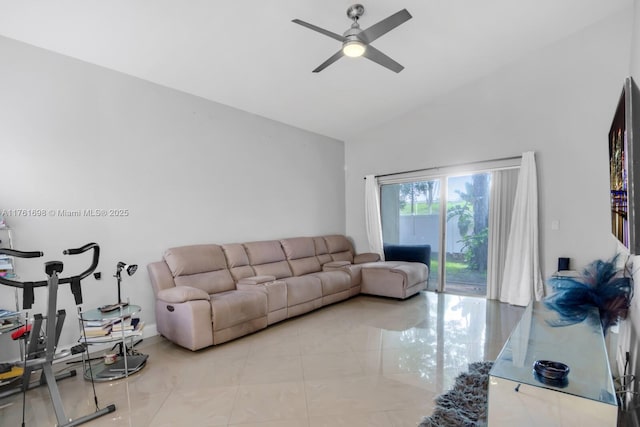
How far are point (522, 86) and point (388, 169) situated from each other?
7.22 feet

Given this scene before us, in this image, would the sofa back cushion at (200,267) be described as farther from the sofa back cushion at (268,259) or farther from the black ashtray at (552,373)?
the black ashtray at (552,373)

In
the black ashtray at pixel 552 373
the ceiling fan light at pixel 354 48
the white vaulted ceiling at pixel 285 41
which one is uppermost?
the white vaulted ceiling at pixel 285 41

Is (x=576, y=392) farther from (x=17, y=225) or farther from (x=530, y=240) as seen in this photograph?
(x=17, y=225)

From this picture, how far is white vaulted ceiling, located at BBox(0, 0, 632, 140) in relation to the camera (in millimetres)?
2535

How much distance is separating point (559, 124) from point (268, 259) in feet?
13.5

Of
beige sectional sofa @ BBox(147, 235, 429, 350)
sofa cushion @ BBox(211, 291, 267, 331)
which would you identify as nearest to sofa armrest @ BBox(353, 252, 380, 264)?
beige sectional sofa @ BBox(147, 235, 429, 350)

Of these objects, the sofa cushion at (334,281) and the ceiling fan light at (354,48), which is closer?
the ceiling fan light at (354,48)

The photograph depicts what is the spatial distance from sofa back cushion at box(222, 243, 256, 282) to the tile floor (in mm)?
759

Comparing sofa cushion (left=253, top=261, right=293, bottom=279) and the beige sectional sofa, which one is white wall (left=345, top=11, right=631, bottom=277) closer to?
the beige sectional sofa

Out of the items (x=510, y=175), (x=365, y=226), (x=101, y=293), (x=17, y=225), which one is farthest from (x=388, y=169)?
(x=17, y=225)

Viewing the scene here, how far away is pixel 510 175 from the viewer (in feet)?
14.1

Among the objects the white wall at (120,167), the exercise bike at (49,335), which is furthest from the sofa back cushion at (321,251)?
the exercise bike at (49,335)

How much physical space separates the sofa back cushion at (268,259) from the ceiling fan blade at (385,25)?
2.81 m

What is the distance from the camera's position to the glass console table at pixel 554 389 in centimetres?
124
